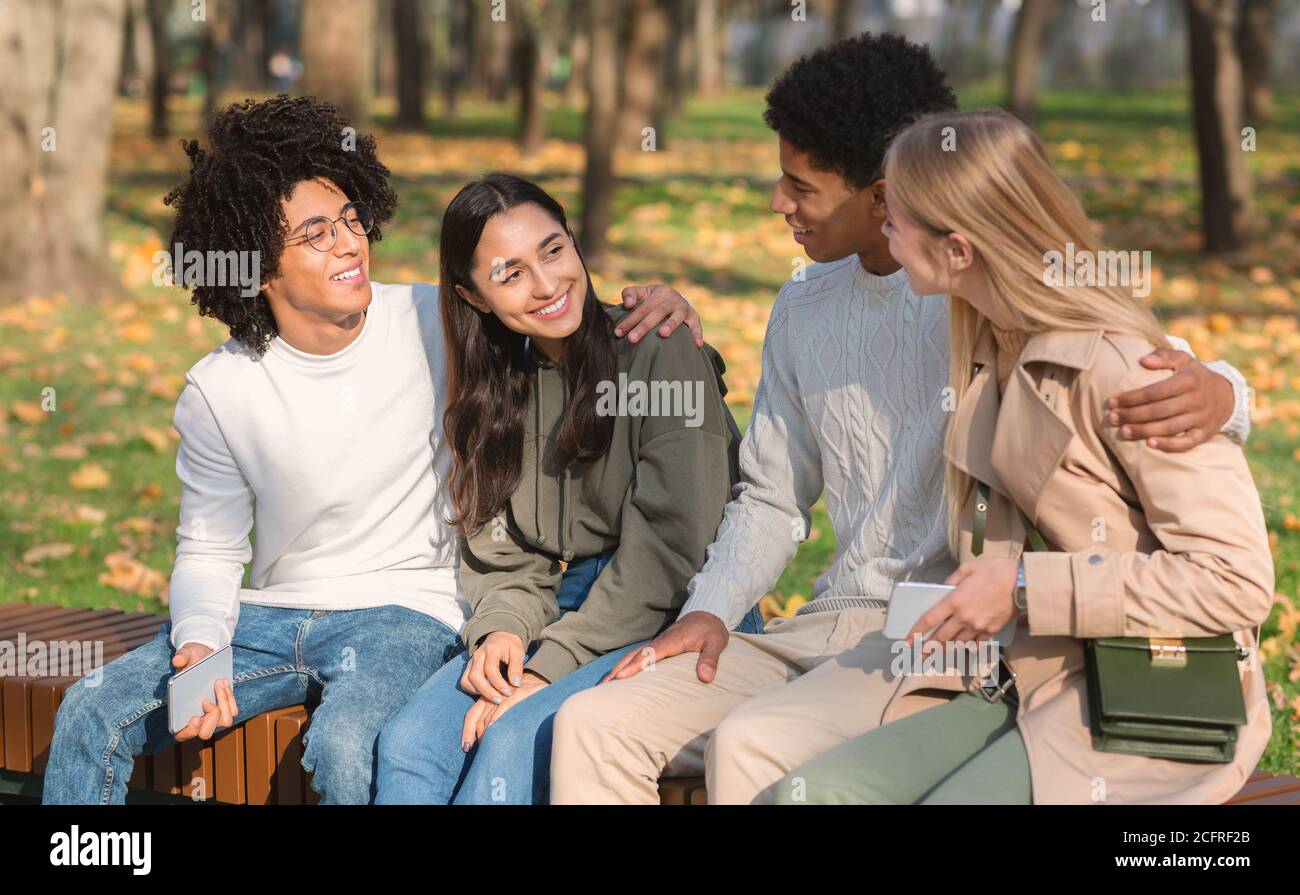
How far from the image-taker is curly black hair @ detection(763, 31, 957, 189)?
362 centimetres

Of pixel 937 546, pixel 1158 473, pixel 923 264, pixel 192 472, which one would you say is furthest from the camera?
pixel 192 472

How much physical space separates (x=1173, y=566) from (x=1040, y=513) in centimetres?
28

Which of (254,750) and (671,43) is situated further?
(671,43)

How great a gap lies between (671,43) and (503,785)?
32.8 meters

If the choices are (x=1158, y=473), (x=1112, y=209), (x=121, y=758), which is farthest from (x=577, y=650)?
(x=1112, y=209)

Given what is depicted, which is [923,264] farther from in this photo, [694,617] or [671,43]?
[671,43]

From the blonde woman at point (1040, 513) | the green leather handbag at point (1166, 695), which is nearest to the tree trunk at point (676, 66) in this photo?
the blonde woman at point (1040, 513)

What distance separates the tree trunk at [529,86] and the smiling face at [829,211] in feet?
62.5

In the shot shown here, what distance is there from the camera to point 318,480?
387 cm

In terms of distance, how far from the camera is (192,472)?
392 centimetres

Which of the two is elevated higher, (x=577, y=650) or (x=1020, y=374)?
(x=1020, y=374)

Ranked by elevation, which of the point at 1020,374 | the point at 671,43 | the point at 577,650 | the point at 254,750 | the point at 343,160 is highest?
the point at 671,43

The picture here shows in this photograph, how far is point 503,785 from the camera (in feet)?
10.5

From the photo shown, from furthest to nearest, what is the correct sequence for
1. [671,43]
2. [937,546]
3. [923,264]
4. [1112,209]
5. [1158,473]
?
[671,43]
[1112,209]
[937,546]
[923,264]
[1158,473]
